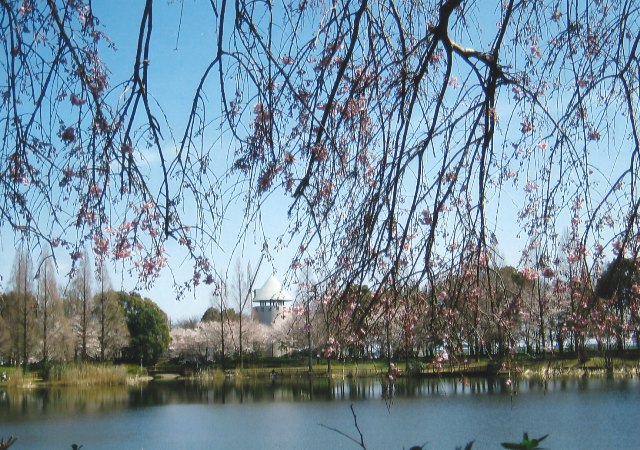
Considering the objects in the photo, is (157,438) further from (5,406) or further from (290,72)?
(290,72)

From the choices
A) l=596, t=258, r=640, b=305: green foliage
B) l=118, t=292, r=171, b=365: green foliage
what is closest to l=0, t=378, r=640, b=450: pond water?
l=596, t=258, r=640, b=305: green foliage

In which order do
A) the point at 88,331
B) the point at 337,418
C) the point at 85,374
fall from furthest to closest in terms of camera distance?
the point at 88,331 < the point at 85,374 < the point at 337,418

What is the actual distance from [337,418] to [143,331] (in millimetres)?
24239

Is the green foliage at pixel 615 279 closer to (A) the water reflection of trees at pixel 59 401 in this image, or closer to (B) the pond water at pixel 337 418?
(B) the pond water at pixel 337 418

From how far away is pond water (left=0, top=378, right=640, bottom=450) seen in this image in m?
11.5

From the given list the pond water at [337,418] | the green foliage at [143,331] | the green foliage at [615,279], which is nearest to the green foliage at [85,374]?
the pond water at [337,418]

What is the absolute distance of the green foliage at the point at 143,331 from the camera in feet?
117

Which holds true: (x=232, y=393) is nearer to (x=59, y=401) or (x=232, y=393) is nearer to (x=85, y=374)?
(x=59, y=401)

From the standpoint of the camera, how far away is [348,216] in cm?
244

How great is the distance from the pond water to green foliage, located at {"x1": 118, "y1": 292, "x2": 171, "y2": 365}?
1515cm

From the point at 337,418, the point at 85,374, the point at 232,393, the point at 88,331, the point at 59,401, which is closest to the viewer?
the point at 337,418

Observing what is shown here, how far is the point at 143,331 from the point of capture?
36.1 metres

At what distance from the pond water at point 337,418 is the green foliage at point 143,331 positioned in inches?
597

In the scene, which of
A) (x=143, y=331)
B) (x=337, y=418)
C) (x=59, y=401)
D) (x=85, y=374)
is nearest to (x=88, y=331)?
(x=143, y=331)
